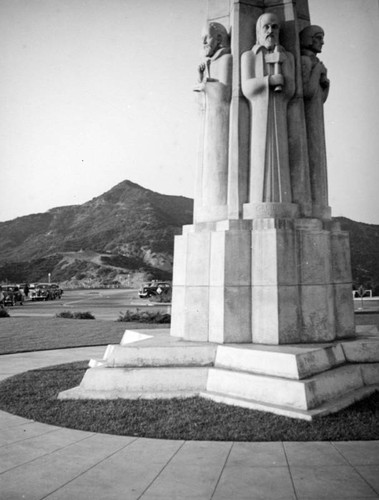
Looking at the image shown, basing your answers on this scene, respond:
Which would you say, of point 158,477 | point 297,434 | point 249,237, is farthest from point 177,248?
point 158,477

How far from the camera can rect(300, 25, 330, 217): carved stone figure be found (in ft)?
27.6

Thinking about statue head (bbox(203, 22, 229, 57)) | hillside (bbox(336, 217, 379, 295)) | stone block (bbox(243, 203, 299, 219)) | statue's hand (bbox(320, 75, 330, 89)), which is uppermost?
hillside (bbox(336, 217, 379, 295))

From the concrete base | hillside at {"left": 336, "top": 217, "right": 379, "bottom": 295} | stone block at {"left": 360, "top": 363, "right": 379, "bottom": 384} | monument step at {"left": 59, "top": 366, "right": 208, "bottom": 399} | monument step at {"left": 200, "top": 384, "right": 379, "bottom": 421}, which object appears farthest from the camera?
hillside at {"left": 336, "top": 217, "right": 379, "bottom": 295}

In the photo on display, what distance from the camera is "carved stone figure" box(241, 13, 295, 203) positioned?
7.88 meters

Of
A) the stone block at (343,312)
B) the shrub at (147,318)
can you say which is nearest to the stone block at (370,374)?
the stone block at (343,312)

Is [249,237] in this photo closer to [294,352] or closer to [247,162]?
[247,162]

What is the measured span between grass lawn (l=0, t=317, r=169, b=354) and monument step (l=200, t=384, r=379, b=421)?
8.06m

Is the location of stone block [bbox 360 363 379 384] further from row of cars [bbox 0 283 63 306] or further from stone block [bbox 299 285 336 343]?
row of cars [bbox 0 283 63 306]

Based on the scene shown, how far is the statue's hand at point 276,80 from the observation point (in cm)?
786

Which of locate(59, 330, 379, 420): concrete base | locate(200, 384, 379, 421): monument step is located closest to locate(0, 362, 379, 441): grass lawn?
locate(200, 384, 379, 421): monument step

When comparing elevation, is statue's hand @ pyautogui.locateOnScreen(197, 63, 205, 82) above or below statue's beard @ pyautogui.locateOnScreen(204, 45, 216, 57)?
below

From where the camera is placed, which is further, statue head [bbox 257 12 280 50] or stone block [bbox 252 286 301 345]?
statue head [bbox 257 12 280 50]

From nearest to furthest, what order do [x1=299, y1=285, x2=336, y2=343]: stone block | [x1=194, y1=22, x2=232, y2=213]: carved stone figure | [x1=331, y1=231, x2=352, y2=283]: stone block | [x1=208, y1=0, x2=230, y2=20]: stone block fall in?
[x1=299, y1=285, x2=336, y2=343]: stone block
[x1=331, y1=231, x2=352, y2=283]: stone block
[x1=194, y1=22, x2=232, y2=213]: carved stone figure
[x1=208, y1=0, x2=230, y2=20]: stone block

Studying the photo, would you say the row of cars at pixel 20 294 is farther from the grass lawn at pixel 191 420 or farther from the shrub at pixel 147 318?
the grass lawn at pixel 191 420
